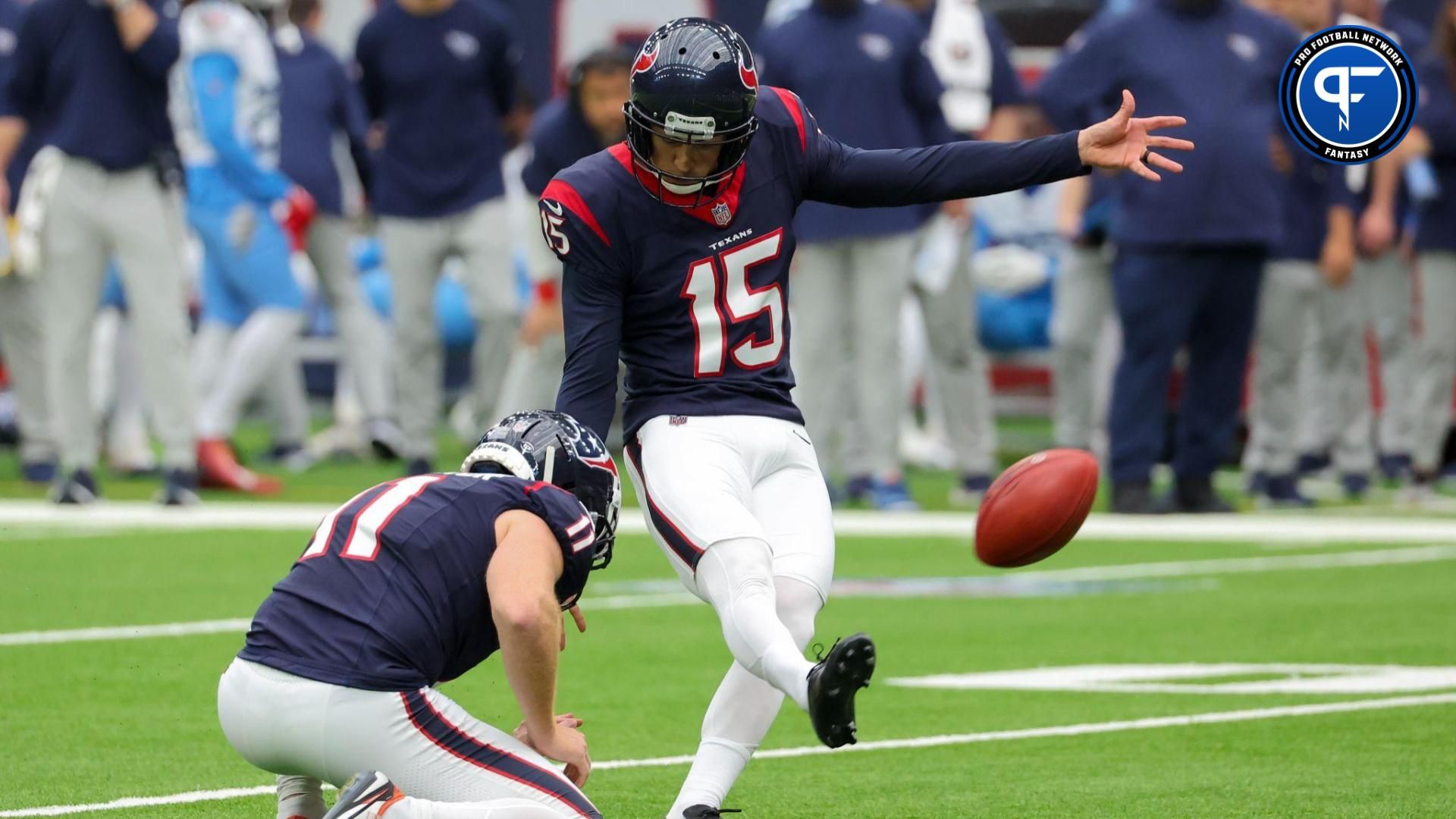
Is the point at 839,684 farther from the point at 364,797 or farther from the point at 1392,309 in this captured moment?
the point at 1392,309

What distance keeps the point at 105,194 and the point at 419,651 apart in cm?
704

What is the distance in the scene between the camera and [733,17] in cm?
1995

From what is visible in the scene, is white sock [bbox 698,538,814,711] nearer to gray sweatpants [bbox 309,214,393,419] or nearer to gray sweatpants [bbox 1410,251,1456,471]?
gray sweatpants [bbox 1410,251,1456,471]

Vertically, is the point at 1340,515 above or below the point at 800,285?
below

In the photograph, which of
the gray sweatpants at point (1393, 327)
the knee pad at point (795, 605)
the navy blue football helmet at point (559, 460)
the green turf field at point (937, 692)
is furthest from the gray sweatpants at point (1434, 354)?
the navy blue football helmet at point (559, 460)

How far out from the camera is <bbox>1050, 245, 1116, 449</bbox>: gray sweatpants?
43.4 ft

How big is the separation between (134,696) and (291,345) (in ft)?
24.7

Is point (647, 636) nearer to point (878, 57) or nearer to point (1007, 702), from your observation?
point (1007, 702)

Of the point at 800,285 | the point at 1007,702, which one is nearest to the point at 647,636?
the point at 1007,702

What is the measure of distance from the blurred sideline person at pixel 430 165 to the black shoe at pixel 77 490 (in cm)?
161

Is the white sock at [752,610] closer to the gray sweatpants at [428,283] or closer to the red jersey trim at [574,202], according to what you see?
the red jersey trim at [574,202]

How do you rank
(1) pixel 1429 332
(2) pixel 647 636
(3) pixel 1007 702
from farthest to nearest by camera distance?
1. (1) pixel 1429 332
2. (2) pixel 647 636
3. (3) pixel 1007 702

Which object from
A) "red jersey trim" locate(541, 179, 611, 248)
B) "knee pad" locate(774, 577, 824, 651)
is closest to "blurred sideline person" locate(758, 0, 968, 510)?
"red jersey trim" locate(541, 179, 611, 248)

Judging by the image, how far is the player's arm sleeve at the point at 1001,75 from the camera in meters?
12.9
